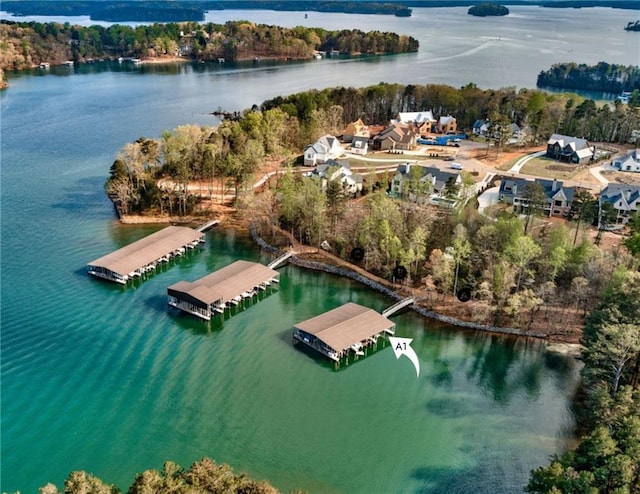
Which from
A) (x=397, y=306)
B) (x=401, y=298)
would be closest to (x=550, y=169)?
(x=401, y=298)

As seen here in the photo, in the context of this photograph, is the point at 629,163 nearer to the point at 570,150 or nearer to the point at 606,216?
the point at 570,150

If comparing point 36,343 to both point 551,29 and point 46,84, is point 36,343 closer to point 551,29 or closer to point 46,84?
point 46,84

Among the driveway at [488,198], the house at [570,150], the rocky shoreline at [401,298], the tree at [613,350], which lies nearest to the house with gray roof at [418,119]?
the house at [570,150]

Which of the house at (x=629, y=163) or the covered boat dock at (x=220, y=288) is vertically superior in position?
the house at (x=629, y=163)

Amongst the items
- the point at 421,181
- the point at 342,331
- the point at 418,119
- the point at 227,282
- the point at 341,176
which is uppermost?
the point at 418,119

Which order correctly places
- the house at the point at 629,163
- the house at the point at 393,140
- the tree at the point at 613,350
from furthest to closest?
the house at the point at 393,140 < the house at the point at 629,163 < the tree at the point at 613,350

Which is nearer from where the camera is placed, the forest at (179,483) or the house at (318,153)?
the forest at (179,483)

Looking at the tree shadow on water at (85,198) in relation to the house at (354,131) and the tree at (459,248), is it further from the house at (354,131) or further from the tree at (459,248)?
the tree at (459,248)
